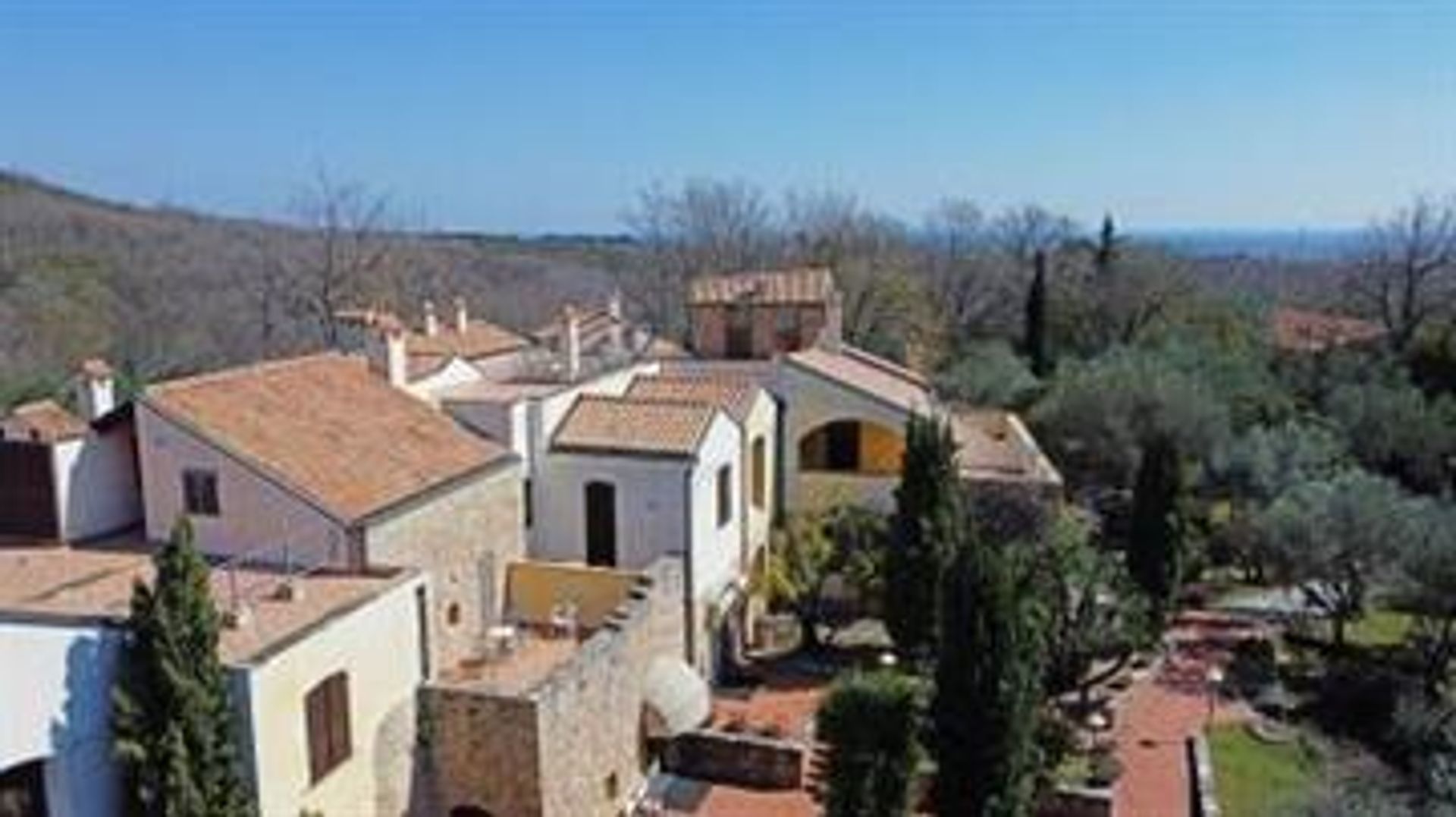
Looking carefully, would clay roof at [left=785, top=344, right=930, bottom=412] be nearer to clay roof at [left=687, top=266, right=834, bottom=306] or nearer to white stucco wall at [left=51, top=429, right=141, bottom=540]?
clay roof at [left=687, top=266, right=834, bottom=306]

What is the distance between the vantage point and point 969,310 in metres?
94.4

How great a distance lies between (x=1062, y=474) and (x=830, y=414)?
1575 cm

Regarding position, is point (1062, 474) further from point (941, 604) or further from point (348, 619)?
point (348, 619)

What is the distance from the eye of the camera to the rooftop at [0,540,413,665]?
2334 centimetres

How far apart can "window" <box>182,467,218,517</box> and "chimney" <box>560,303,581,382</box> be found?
42.6ft

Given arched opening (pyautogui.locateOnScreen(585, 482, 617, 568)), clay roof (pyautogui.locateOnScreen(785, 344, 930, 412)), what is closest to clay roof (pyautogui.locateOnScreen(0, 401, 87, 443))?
arched opening (pyautogui.locateOnScreen(585, 482, 617, 568))

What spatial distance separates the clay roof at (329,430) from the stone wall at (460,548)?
22.1 inches

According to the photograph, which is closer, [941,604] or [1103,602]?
[941,604]

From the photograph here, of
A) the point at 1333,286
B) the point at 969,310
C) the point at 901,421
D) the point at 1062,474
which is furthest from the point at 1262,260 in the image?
the point at 901,421

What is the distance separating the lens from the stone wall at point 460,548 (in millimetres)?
29203

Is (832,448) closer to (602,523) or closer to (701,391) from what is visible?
(701,391)

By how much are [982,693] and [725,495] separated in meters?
14.1

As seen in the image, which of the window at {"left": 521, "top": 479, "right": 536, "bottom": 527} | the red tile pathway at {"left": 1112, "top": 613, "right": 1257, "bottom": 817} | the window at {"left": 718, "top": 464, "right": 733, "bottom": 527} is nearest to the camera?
the red tile pathway at {"left": 1112, "top": 613, "right": 1257, "bottom": 817}

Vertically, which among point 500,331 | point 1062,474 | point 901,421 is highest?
point 500,331
